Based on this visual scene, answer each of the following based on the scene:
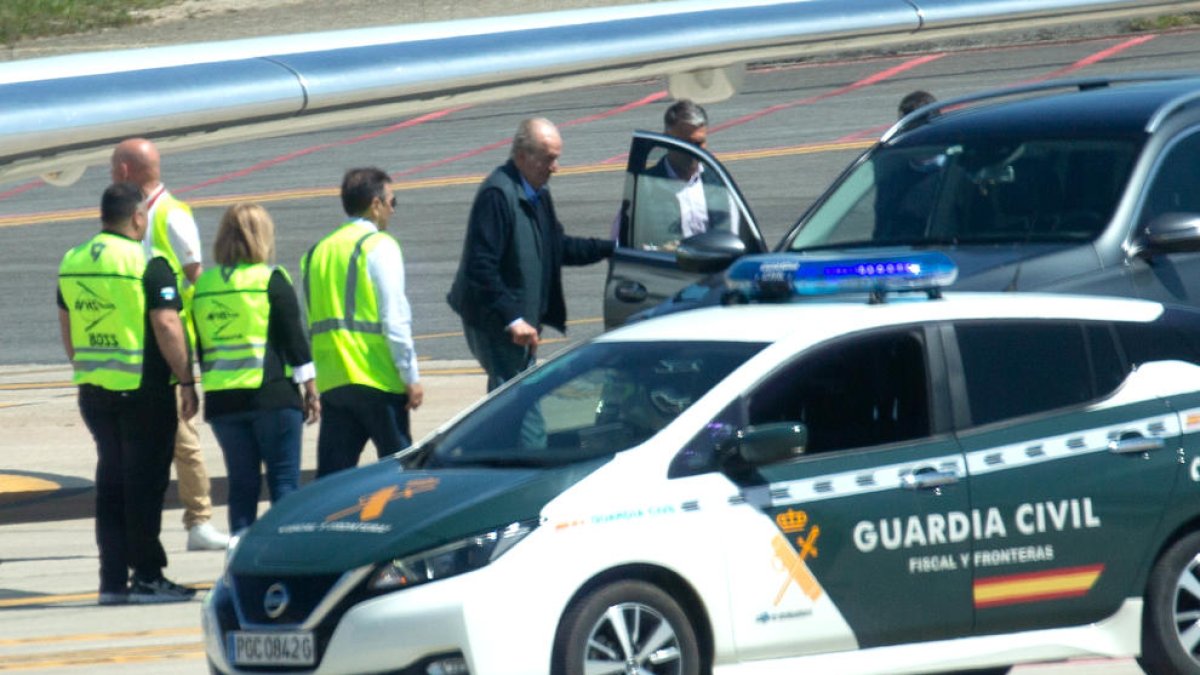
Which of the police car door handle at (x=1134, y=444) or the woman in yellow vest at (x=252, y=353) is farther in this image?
the woman in yellow vest at (x=252, y=353)

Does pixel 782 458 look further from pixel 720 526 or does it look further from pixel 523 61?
pixel 523 61

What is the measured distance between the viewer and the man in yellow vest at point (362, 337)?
10.1m

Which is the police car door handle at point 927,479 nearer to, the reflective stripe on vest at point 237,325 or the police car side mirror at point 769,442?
the police car side mirror at point 769,442

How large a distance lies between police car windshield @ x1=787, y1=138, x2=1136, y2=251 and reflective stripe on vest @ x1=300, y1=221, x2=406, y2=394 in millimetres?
2028

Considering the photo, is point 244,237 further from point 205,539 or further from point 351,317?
point 205,539

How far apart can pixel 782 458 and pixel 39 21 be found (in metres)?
42.2

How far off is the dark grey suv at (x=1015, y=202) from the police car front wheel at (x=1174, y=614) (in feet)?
5.75

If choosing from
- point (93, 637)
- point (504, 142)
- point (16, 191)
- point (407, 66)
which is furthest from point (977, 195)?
point (16, 191)

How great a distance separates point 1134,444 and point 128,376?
4956 millimetres

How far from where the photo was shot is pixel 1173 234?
9125 millimetres

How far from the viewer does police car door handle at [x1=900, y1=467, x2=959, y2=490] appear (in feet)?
23.4

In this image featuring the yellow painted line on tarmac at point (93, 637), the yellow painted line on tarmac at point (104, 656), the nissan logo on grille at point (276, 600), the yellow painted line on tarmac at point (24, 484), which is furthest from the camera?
the yellow painted line on tarmac at point (24, 484)

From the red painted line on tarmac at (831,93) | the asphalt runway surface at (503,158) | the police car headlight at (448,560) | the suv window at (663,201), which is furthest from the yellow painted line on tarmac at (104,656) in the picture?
the red painted line on tarmac at (831,93)

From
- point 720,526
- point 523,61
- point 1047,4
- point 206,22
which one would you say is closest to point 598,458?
point 720,526
